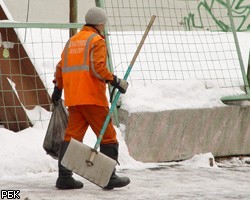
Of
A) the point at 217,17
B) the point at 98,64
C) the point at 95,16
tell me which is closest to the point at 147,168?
the point at 98,64

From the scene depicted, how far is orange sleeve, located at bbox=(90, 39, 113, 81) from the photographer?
269 inches

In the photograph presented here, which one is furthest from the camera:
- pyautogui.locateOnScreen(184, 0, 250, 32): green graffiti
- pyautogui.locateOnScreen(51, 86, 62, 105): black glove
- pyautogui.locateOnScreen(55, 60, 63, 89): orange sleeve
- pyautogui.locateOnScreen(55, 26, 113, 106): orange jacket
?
pyautogui.locateOnScreen(184, 0, 250, 32): green graffiti

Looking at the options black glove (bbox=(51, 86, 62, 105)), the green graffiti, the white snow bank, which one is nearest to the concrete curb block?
the white snow bank

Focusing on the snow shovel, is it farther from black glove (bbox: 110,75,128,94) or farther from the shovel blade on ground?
black glove (bbox: 110,75,128,94)

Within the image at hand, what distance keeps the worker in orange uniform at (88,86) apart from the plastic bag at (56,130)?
36 cm

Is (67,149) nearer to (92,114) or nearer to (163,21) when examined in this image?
(92,114)

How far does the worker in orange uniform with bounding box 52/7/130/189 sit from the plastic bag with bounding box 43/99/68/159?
1.18ft

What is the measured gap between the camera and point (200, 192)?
278 inches

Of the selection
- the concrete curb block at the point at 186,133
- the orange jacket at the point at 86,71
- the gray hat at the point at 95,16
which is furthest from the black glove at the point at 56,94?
the concrete curb block at the point at 186,133

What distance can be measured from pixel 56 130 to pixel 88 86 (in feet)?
2.64

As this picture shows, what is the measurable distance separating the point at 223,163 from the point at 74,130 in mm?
2953

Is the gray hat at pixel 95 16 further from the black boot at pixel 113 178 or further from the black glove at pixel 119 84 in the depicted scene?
the black boot at pixel 113 178

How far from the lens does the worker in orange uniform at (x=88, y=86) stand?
6867 millimetres

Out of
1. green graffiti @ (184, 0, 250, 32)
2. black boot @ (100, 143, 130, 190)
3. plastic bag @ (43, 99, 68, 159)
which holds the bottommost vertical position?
black boot @ (100, 143, 130, 190)
